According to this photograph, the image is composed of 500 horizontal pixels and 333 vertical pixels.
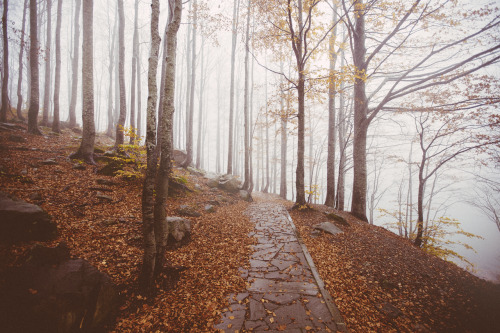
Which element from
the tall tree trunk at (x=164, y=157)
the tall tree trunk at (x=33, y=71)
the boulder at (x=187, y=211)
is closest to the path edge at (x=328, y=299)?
the tall tree trunk at (x=164, y=157)

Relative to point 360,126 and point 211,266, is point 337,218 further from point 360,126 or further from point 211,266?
point 211,266

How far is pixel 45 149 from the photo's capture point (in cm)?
758

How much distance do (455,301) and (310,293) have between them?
9.14 ft

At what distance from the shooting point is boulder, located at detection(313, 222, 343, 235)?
19.5 feet

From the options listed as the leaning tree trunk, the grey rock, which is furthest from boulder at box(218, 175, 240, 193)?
the grey rock

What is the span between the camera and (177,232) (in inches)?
185

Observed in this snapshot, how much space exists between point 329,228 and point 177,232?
453 centimetres

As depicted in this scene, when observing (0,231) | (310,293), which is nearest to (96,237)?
(0,231)

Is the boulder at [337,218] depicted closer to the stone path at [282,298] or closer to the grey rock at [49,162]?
the stone path at [282,298]

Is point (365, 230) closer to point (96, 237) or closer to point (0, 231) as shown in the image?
point (96, 237)

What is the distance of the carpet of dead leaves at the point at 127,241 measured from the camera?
2.85 meters

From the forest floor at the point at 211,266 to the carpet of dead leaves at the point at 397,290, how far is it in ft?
0.06

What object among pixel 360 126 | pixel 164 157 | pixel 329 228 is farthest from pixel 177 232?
pixel 360 126

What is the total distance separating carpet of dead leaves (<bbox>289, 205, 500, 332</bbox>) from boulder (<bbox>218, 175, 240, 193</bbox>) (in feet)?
20.3
